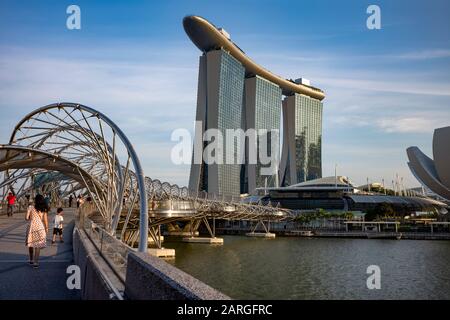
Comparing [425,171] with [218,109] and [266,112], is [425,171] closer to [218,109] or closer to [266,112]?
[218,109]

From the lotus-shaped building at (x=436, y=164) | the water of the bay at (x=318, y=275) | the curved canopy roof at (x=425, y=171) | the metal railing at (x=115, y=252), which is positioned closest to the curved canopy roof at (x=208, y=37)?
the lotus-shaped building at (x=436, y=164)

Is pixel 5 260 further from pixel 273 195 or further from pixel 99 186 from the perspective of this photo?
pixel 273 195

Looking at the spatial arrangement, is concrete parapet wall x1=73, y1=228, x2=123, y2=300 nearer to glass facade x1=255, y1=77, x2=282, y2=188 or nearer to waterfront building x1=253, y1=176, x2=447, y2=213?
waterfront building x1=253, y1=176, x2=447, y2=213

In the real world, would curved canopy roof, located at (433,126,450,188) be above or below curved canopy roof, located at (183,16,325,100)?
below

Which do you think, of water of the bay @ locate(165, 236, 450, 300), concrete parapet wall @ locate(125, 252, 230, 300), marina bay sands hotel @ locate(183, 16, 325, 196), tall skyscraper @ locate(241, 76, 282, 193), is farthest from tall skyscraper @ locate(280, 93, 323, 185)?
concrete parapet wall @ locate(125, 252, 230, 300)

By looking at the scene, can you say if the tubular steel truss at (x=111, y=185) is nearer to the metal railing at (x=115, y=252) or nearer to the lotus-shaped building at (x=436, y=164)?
the metal railing at (x=115, y=252)

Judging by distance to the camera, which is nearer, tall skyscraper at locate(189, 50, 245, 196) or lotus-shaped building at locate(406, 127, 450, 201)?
lotus-shaped building at locate(406, 127, 450, 201)

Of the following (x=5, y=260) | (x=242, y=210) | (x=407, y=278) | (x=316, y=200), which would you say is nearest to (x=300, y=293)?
(x=407, y=278)
